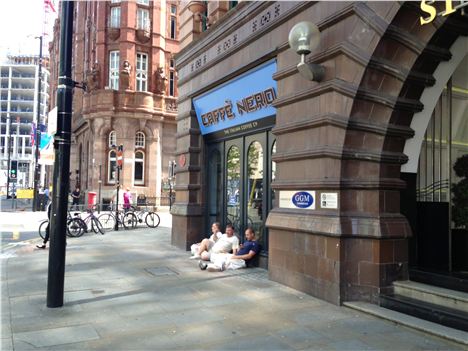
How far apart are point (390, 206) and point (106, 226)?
15.8m

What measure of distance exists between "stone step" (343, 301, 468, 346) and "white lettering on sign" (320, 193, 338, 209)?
1449mm

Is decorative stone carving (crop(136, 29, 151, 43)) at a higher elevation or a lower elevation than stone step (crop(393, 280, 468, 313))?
higher

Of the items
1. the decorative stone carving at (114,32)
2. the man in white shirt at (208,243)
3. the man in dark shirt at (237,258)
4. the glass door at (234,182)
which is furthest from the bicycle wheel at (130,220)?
the decorative stone carving at (114,32)

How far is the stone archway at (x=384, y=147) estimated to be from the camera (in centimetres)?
645

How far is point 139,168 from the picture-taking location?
35.6 meters

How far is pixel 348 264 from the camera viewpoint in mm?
6648

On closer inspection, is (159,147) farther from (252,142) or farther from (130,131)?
(252,142)

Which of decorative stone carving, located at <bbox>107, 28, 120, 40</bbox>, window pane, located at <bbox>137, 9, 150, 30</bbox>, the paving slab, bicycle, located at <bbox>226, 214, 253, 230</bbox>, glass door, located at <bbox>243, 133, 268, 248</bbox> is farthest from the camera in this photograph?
window pane, located at <bbox>137, 9, 150, 30</bbox>

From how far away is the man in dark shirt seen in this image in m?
9.24

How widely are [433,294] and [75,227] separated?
1325 centimetres

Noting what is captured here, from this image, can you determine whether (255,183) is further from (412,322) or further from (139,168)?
(139,168)

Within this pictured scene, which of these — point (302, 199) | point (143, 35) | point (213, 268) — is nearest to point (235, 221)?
point (213, 268)

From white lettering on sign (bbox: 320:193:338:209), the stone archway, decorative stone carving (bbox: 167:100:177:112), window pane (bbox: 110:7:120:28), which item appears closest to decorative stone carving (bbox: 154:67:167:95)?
decorative stone carving (bbox: 167:100:177:112)

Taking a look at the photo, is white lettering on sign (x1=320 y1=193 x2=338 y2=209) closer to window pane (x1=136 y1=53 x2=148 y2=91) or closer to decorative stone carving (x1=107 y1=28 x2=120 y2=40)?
window pane (x1=136 y1=53 x2=148 y2=91)
